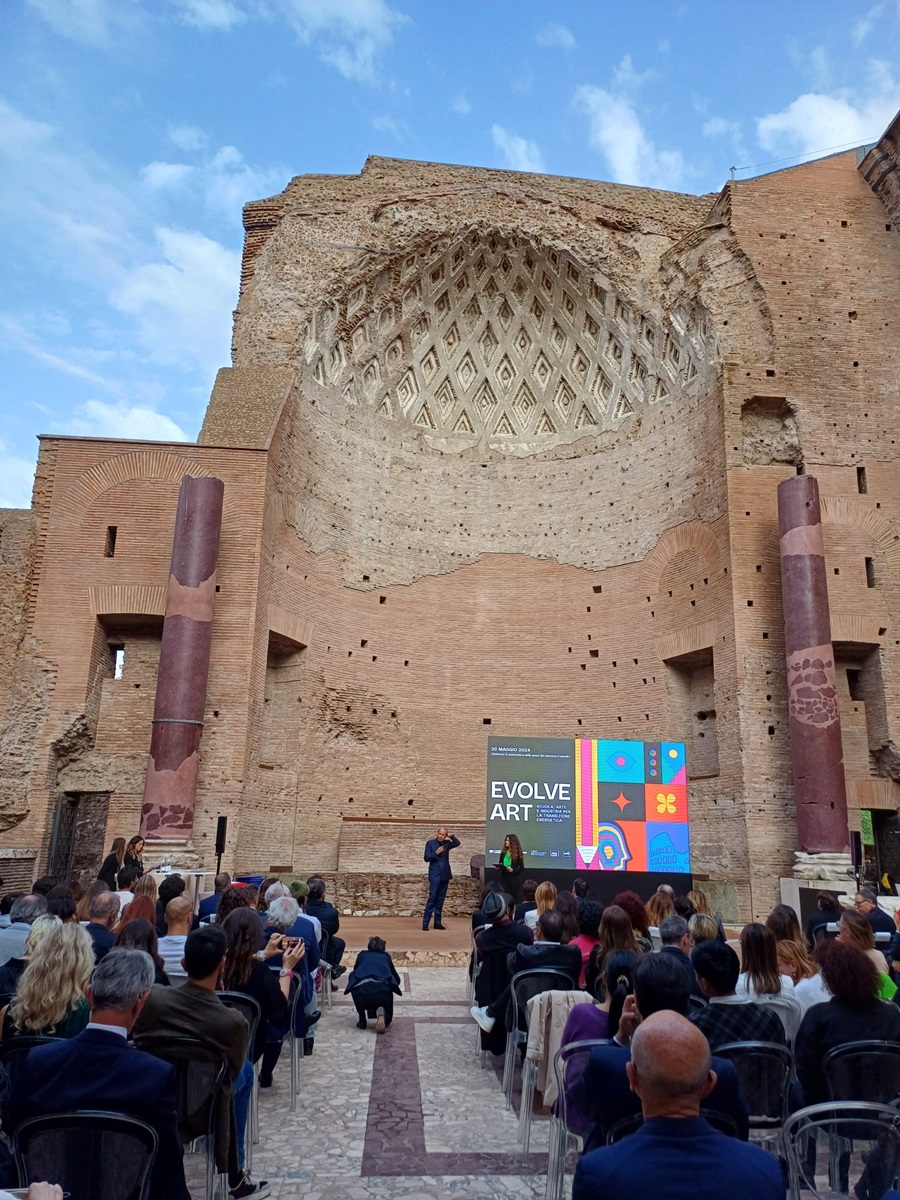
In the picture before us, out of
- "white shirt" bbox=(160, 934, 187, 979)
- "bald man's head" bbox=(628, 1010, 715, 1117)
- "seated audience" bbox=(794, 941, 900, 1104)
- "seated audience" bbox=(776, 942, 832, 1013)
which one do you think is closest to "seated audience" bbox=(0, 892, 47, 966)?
"white shirt" bbox=(160, 934, 187, 979)

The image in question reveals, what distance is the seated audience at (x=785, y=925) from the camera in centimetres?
510

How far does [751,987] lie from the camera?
4.25 meters

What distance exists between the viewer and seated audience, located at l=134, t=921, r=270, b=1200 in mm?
3512

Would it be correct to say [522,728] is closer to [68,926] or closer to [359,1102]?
[359,1102]

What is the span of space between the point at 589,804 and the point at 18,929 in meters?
A: 9.96

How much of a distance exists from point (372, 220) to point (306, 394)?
4.79 metres

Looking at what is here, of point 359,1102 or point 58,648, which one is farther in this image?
point 58,648

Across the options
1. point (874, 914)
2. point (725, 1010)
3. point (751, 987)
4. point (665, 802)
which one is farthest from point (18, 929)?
point (665, 802)

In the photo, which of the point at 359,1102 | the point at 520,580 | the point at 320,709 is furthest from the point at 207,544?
the point at 359,1102

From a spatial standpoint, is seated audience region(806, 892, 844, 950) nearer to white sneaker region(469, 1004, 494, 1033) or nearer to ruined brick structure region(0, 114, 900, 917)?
white sneaker region(469, 1004, 494, 1033)

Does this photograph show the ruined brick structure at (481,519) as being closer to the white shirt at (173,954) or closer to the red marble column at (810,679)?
the red marble column at (810,679)

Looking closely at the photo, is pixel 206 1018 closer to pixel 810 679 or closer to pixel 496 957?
pixel 496 957

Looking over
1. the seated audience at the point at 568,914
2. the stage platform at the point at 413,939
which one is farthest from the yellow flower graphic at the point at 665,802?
the seated audience at the point at 568,914

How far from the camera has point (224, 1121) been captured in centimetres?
355
